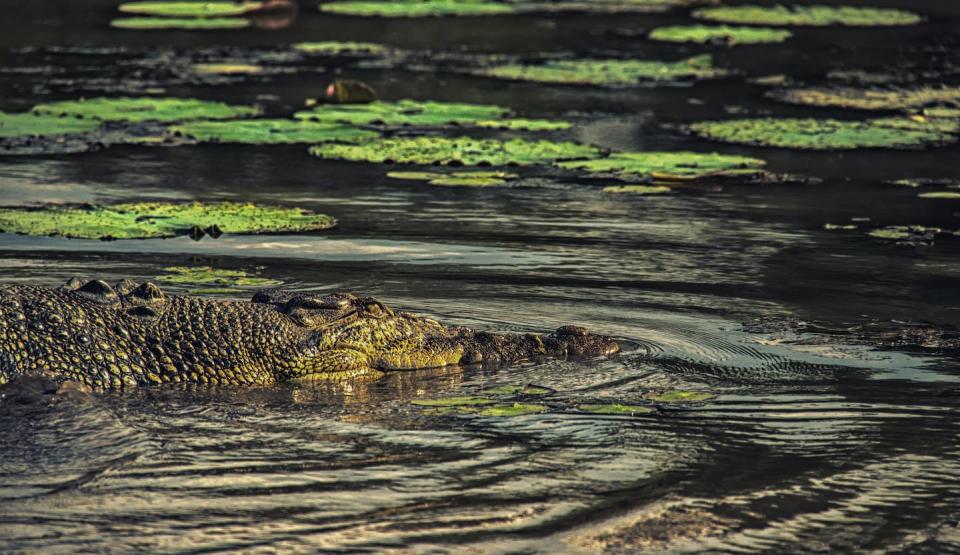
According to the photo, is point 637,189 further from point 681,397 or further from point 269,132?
point 681,397

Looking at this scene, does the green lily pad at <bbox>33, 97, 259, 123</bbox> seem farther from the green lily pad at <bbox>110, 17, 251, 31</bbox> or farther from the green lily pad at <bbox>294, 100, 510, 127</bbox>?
the green lily pad at <bbox>110, 17, 251, 31</bbox>

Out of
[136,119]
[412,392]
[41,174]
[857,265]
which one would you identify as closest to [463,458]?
[412,392]

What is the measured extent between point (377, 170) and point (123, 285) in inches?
258

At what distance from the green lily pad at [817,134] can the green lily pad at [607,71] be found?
3481 millimetres

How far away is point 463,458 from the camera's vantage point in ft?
22.7

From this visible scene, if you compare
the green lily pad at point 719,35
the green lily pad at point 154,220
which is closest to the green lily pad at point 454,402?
the green lily pad at point 154,220

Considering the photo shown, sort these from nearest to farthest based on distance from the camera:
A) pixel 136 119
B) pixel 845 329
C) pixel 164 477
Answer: pixel 164 477
pixel 845 329
pixel 136 119

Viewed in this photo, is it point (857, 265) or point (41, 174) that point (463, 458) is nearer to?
point (857, 265)

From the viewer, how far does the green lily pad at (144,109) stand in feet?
53.8

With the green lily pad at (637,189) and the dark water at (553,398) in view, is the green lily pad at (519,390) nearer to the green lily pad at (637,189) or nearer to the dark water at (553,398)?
the dark water at (553,398)

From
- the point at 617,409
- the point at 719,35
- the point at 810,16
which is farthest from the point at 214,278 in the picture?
the point at 810,16

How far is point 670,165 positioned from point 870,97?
18.1 feet

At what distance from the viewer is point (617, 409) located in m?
7.74

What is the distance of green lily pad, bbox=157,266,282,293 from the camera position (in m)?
10.0
